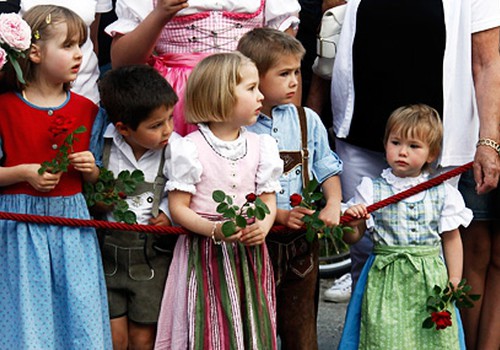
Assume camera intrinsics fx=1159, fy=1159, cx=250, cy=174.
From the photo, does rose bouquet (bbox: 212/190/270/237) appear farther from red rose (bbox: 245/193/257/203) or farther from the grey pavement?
the grey pavement

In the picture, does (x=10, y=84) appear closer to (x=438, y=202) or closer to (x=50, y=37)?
(x=50, y=37)

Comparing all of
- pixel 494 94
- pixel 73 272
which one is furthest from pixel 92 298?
pixel 494 94

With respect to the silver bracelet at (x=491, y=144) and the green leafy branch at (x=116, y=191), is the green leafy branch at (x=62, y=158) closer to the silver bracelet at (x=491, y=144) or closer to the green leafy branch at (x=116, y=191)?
the green leafy branch at (x=116, y=191)

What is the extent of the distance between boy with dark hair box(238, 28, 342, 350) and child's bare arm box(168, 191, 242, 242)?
37 cm

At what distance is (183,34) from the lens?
4.91 metres

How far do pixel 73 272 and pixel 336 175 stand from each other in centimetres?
121

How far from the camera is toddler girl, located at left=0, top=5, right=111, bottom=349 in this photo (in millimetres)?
4480

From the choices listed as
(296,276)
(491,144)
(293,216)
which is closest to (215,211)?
(293,216)

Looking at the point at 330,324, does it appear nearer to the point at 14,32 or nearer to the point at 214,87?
the point at 214,87

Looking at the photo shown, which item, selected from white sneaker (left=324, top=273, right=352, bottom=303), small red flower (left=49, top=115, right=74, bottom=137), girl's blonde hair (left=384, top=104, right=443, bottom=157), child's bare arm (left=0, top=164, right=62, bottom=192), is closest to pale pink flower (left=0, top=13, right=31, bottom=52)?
small red flower (left=49, top=115, right=74, bottom=137)

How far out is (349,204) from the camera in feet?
16.4

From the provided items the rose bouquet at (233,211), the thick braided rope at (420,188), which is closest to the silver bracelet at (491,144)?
the thick braided rope at (420,188)

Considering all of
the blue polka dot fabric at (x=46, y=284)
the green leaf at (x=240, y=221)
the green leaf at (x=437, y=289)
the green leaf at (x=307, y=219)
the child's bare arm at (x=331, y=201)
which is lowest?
the green leaf at (x=437, y=289)

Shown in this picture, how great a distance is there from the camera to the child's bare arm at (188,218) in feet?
14.7
